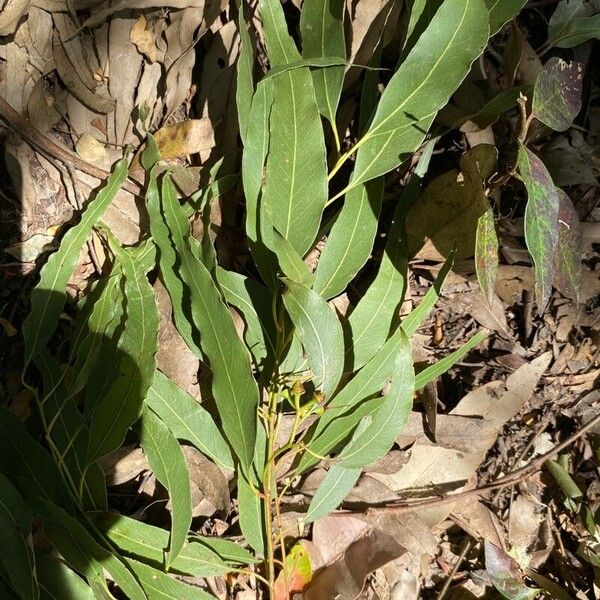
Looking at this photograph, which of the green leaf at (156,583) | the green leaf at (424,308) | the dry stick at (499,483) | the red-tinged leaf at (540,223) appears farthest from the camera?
the dry stick at (499,483)

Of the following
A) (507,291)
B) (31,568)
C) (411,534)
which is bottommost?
(411,534)

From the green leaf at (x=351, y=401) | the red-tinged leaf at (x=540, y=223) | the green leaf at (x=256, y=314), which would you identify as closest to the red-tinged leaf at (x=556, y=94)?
the red-tinged leaf at (x=540, y=223)

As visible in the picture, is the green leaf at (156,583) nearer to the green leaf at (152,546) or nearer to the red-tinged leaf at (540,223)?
the green leaf at (152,546)

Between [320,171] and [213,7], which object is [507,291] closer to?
[320,171]

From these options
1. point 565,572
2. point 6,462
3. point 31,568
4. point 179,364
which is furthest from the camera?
point 565,572

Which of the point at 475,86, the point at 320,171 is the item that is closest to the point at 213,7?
the point at 320,171

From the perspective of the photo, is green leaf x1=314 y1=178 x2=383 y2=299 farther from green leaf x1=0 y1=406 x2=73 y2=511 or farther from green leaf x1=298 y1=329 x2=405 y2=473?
green leaf x1=0 y1=406 x2=73 y2=511

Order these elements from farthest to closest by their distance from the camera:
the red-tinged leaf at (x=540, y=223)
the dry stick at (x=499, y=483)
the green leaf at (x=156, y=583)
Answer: the dry stick at (x=499, y=483)
the green leaf at (x=156, y=583)
the red-tinged leaf at (x=540, y=223)
